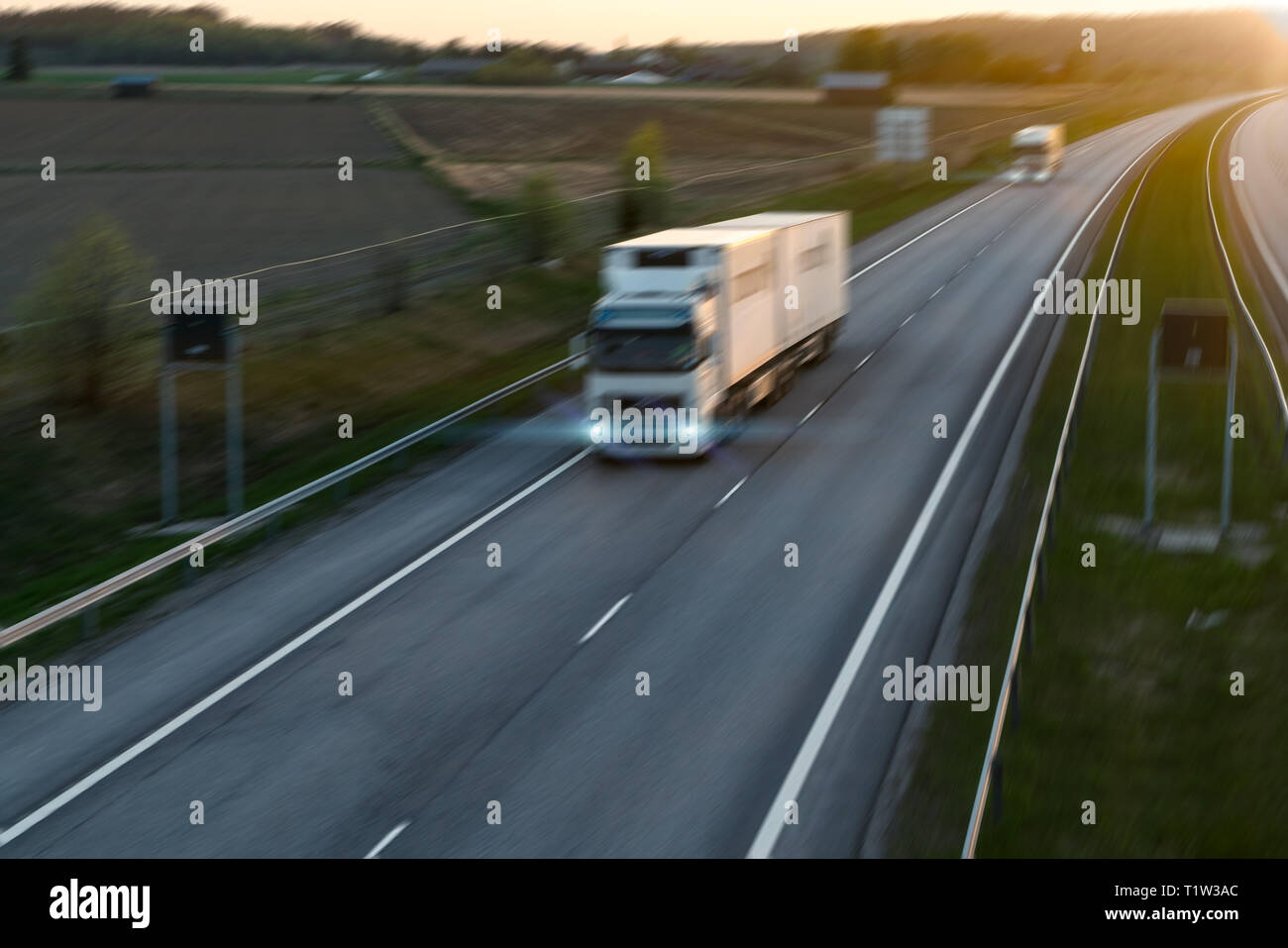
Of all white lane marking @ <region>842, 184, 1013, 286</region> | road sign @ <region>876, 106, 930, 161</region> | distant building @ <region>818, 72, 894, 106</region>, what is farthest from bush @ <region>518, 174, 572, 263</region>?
distant building @ <region>818, 72, 894, 106</region>

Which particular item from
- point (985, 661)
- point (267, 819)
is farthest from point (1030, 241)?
point (267, 819)

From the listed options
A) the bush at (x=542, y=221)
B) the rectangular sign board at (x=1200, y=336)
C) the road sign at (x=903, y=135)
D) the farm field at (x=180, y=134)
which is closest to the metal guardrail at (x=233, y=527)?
the rectangular sign board at (x=1200, y=336)

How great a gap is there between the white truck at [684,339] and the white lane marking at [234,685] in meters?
2.36

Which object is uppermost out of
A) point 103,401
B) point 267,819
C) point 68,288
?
point 68,288

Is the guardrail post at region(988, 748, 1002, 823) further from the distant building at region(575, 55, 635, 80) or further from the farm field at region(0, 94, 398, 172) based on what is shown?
the distant building at region(575, 55, 635, 80)

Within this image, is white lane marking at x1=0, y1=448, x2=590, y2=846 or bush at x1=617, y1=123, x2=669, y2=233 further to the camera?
bush at x1=617, y1=123, x2=669, y2=233

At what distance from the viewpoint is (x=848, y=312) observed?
128 feet

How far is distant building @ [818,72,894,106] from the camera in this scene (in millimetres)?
129500

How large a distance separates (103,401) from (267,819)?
14.9 metres

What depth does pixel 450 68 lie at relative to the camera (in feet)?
584

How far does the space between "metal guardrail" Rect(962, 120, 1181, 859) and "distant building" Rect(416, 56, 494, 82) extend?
139258 mm

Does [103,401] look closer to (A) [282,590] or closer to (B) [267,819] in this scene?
(A) [282,590]

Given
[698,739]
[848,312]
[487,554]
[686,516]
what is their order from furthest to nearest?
[848,312] < [686,516] < [487,554] < [698,739]

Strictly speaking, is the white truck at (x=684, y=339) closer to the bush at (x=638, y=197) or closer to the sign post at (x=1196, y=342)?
the sign post at (x=1196, y=342)
